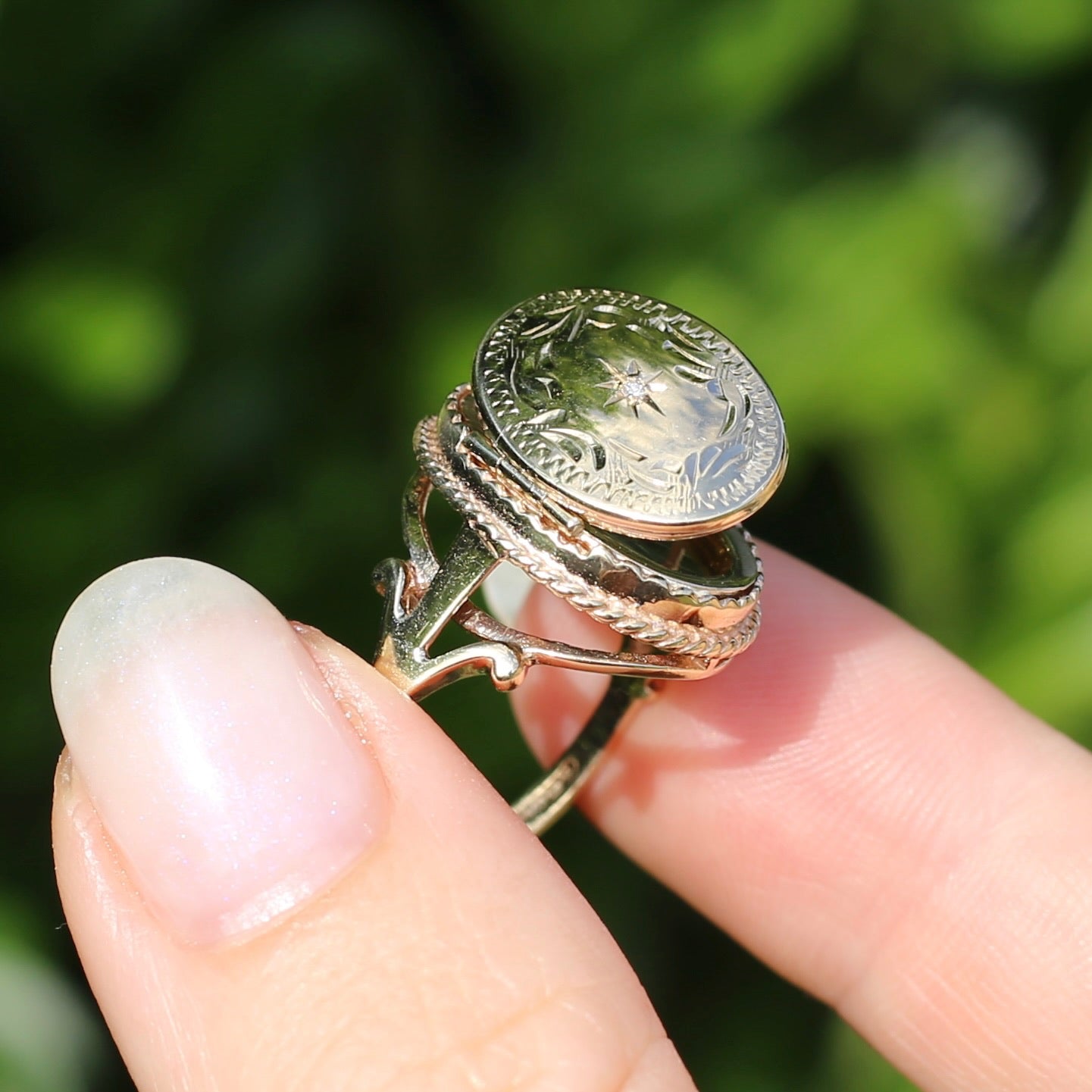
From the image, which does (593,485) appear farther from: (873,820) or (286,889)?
(873,820)

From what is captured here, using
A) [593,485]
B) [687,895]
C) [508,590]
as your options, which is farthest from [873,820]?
[593,485]

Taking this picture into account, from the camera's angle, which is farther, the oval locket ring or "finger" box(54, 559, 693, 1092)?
the oval locket ring

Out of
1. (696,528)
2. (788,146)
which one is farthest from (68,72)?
(696,528)

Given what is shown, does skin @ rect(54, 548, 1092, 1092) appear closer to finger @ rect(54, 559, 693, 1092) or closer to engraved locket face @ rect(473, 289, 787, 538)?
finger @ rect(54, 559, 693, 1092)

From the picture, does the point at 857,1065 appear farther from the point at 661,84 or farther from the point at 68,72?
the point at 68,72

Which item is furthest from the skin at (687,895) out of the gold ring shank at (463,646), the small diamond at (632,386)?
the small diamond at (632,386)

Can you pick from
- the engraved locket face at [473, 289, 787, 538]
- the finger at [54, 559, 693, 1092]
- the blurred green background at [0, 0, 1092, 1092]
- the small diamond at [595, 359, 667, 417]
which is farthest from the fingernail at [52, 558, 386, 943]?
the blurred green background at [0, 0, 1092, 1092]
